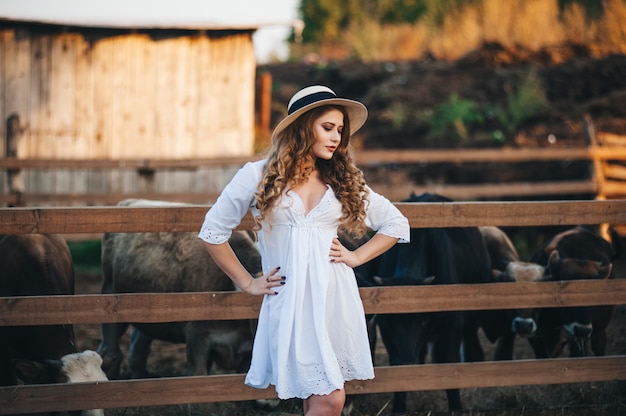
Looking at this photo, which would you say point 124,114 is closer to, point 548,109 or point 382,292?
point 548,109

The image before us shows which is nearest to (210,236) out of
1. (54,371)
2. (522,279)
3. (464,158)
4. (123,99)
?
(54,371)

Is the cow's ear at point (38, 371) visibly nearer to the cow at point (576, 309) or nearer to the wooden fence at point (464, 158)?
the cow at point (576, 309)

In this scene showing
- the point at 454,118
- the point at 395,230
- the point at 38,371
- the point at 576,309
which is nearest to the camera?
the point at 395,230

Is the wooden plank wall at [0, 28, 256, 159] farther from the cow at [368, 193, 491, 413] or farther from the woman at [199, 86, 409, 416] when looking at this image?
the woman at [199, 86, 409, 416]

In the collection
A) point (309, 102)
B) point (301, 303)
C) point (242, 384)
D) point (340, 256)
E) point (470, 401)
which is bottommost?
point (470, 401)

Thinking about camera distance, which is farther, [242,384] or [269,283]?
[242,384]

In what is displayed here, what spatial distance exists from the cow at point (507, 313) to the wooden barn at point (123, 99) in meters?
7.02

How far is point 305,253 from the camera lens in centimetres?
386

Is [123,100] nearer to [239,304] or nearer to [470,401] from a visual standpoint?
[470,401]

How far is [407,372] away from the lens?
16.8ft

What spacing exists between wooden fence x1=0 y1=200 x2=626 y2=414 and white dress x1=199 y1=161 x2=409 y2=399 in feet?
3.03

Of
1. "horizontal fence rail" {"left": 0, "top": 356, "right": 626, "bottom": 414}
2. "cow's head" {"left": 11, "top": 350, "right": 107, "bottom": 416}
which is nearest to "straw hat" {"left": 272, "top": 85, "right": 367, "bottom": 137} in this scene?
"horizontal fence rail" {"left": 0, "top": 356, "right": 626, "bottom": 414}

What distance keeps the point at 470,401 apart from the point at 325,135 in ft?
11.6

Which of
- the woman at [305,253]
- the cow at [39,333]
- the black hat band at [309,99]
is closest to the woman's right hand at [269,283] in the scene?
the woman at [305,253]
